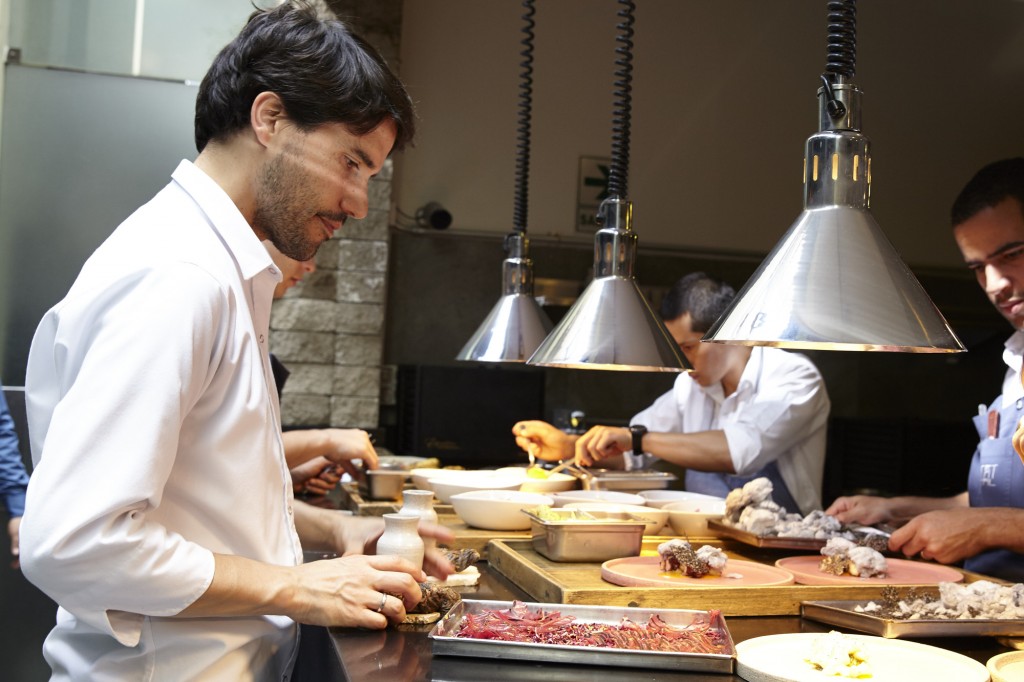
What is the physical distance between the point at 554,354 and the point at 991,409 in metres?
1.66

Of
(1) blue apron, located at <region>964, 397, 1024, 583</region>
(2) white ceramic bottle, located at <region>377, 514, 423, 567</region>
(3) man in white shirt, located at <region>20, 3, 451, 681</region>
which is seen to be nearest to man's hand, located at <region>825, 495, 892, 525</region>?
(1) blue apron, located at <region>964, 397, 1024, 583</region>

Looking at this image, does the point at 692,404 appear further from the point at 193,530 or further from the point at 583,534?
the point at 193,530

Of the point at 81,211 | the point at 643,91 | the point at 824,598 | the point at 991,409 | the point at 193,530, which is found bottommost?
the point at 824,598

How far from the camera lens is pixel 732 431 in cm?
388

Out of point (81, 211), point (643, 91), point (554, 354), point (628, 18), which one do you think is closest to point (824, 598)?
point (554, 354)

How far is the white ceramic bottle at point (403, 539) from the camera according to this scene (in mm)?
1855

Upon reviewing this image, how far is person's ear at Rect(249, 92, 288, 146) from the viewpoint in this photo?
1765mm

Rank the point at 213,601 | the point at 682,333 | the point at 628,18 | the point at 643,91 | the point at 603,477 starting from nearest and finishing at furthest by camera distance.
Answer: the point at 213,601 → the point at 628,18 → the point at 603,477 → the point at 682,333 → the point at 643,91

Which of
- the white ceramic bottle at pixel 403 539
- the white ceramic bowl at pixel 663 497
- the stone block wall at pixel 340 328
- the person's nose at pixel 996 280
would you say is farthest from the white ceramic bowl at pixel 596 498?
the stone block wall at pixel 340 328

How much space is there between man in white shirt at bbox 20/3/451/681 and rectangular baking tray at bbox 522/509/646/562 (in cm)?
35

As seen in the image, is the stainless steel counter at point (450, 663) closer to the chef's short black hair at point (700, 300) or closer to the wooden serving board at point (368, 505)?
the wooden serving board at point (368, 505)

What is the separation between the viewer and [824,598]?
6.87ft

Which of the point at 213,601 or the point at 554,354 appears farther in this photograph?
the point at 554,354

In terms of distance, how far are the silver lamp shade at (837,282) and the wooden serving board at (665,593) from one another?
612mm
